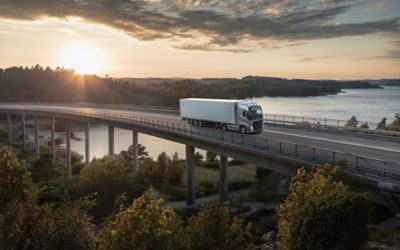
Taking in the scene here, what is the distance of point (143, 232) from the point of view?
52.2 feet

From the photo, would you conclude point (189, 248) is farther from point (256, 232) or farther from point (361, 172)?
point (256, 232)

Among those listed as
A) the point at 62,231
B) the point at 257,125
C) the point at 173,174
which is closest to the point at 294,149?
the point at 257,125

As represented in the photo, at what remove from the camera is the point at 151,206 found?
16781mm

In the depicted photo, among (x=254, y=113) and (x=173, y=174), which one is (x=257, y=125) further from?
(x=173, y=174)

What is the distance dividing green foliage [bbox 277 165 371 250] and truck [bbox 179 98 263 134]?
69.4 feet

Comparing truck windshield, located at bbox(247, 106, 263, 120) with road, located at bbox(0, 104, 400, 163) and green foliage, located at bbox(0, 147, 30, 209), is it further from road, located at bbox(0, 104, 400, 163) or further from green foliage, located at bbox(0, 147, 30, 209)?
green foliage, located at bbox(0, 147, 30, 209)

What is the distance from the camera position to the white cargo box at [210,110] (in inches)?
1646

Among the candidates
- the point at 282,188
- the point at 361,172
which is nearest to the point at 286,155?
the point at 361,172

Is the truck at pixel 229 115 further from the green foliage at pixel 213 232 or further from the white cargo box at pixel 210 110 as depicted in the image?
the green foliage at pixel 213 232

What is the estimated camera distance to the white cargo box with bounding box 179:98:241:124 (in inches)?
1646

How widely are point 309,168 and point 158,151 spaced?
67.7 m

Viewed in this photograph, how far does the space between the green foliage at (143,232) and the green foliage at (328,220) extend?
5.75 m

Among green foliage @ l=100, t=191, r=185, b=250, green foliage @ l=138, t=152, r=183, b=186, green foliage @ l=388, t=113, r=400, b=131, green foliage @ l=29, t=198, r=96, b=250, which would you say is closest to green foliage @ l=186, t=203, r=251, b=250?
green foliage @ l=100, t=191, r=185, b=250

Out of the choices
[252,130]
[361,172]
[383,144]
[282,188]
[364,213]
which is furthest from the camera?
[282,188]
